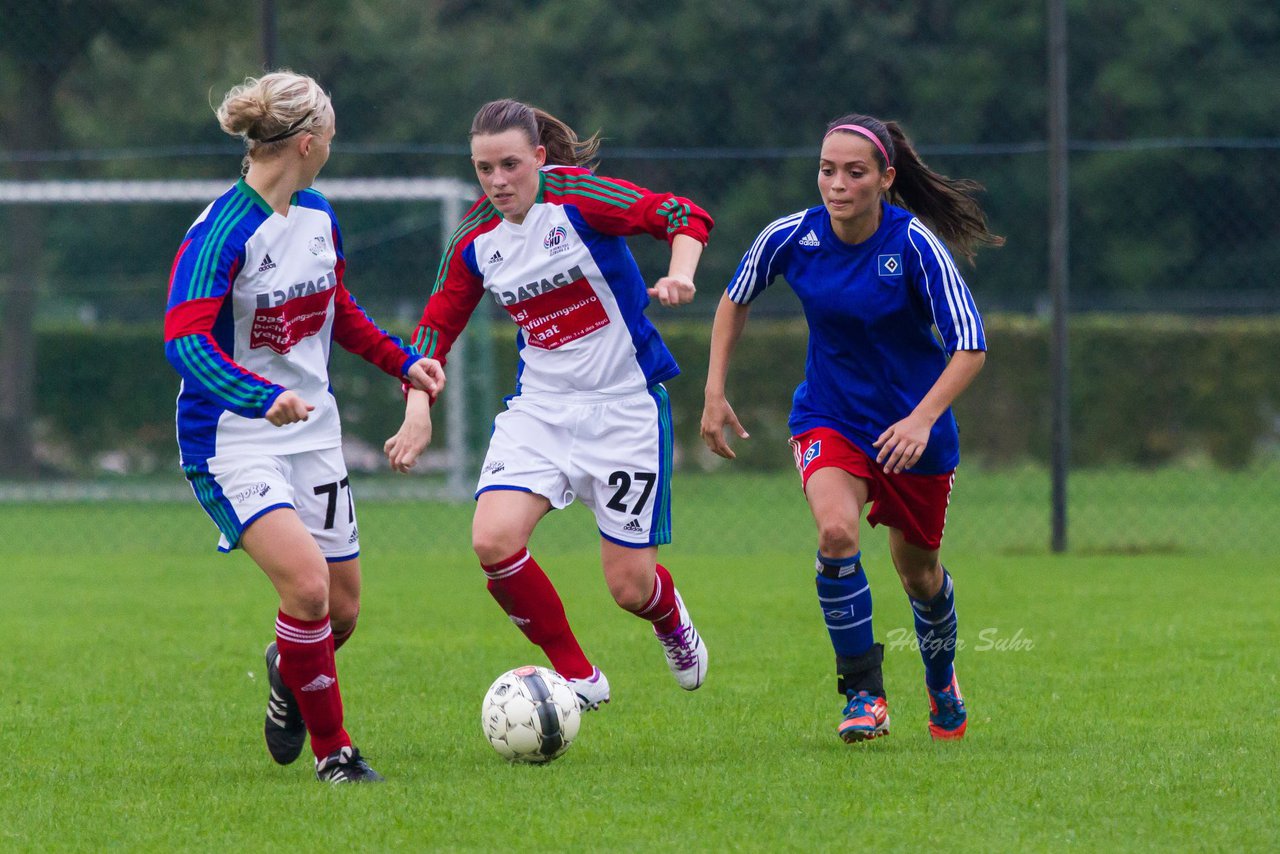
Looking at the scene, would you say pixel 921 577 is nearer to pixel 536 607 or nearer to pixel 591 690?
pixel 591 690

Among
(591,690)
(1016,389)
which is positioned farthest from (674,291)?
(1016,389)

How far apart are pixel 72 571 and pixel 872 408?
263 inches

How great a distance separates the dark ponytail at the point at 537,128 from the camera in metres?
5.04

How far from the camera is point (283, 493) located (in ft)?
14.9

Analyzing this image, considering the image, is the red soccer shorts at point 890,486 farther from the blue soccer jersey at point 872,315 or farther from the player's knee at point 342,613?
the player's knee at point 342,613

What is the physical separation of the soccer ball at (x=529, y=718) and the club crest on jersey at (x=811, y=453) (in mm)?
948

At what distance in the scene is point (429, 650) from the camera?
7.10m

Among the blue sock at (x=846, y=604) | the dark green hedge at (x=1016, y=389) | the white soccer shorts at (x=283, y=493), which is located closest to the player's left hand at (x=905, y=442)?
the blue sock at (x=846, y=604)

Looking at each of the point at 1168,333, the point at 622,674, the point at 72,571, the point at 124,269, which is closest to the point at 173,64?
the point at 124,269

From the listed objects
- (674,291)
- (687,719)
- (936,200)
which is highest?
(936,200)

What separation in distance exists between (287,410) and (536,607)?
1.28m

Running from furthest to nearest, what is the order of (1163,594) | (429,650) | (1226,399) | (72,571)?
(1226,399), (72,571), (1163,594), (429,650)

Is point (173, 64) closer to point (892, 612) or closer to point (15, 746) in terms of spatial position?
point (892, 612)

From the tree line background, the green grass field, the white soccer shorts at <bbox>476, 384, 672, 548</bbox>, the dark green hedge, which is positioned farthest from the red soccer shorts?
the tree line background
